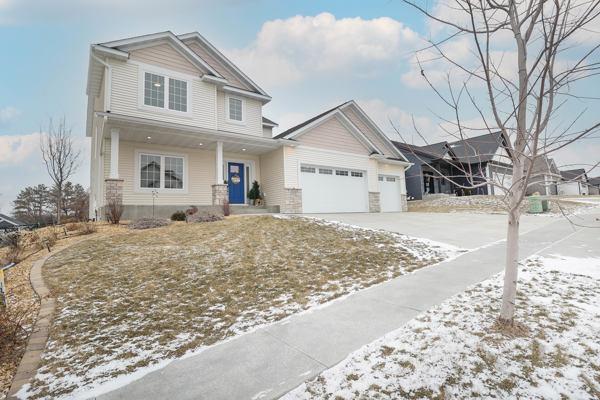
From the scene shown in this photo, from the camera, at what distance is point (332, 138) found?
1556 centimetres

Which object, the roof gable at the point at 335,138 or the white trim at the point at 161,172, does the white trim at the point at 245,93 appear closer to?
the roof gable at the point at 335,138

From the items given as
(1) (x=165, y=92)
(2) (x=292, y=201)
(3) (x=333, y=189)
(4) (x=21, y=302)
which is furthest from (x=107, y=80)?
(3) (x=333, y=189)

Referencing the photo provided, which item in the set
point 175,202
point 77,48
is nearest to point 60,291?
point 175,202

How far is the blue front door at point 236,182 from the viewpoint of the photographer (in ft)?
46.6

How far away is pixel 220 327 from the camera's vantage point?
3.32 metres

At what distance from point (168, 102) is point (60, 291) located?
33.4ft

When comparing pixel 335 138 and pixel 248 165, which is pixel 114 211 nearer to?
pixel 248 165

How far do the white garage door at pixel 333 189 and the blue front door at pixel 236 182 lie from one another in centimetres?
315

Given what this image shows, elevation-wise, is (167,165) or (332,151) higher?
(332,151)

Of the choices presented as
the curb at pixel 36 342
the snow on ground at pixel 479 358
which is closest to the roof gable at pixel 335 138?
the curb at pixel 36 342

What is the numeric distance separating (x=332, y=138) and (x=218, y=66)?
7.35m

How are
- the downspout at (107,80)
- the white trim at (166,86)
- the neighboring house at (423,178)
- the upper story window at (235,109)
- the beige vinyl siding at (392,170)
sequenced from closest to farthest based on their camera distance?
the downspout at (107,80) → the white trim at (166,86) → the upper story window at (235,109) → the beige vinyl siding at (392,170) → the neighboring house at (423,178)

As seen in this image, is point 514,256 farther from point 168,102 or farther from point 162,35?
point 162,35

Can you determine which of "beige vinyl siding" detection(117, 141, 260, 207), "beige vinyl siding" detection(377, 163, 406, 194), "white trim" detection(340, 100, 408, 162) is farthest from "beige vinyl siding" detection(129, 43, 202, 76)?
"beige vinyl siding" detection(377, 163, 406, 194)
